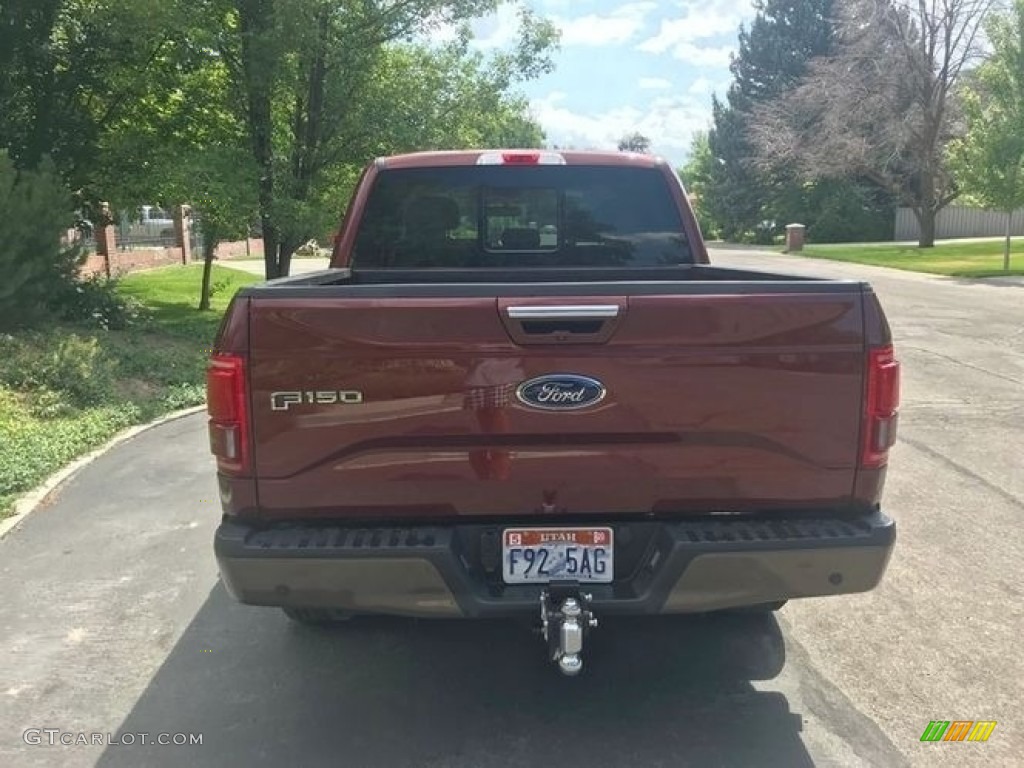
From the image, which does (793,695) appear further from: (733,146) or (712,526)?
(733,146)

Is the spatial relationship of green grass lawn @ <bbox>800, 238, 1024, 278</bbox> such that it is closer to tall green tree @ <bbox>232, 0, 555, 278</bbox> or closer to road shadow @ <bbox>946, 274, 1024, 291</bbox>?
Answer: road shadow @ <bbox>946, 274, 1024, 291</bbox>

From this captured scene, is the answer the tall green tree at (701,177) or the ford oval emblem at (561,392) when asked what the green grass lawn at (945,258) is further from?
the ford oval emblem at (561,392)

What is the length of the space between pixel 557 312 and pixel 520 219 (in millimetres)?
2254

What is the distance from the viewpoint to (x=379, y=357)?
2.77m

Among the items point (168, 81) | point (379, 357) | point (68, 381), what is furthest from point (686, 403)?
point (168, 81)

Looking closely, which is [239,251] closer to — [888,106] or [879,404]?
[888,106]

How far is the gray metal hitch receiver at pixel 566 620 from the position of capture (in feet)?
Result: 9.09

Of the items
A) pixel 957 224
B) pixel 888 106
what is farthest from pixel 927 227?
pixel 957 224

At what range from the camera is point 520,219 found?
16.0 feet

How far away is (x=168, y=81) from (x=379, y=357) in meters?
12.3

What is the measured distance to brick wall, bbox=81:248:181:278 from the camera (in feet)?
69.1

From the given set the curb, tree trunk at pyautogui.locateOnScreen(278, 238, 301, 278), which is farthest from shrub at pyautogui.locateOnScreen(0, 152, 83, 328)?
tree trunk at pyautogui.locateOnScreen(278, 238, 301, 278)

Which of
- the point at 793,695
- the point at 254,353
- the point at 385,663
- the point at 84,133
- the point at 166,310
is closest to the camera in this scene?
the point at 254,353

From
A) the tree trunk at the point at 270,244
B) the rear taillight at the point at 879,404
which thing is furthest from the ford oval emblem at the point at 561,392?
the tree trunk at the point at 270,244
